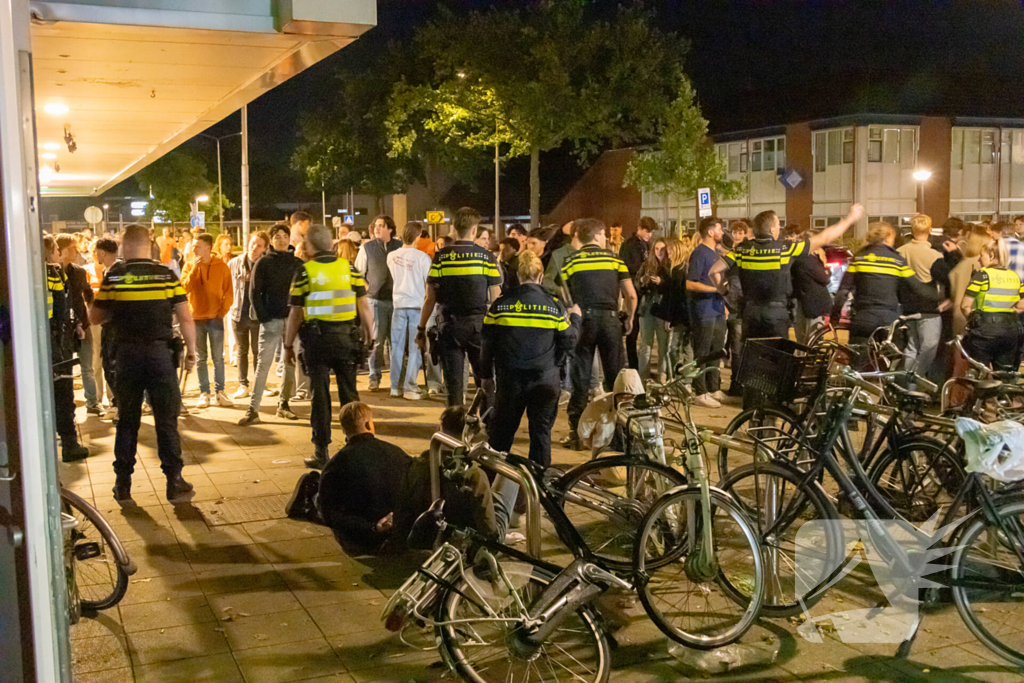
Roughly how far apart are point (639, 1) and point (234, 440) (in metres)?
30.8

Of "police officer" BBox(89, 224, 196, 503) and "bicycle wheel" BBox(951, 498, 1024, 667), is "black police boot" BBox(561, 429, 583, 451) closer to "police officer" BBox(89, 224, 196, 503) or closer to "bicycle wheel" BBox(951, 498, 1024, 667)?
"police officer" BBox(89, 224, 196, 503)

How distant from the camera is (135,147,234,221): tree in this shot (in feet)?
202

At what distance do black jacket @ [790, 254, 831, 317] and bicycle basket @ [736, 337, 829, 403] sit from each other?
4328 mm

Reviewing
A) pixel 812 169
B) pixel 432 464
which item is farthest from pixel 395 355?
pixel 812 169

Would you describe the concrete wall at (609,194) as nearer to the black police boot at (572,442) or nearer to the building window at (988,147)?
the building window at (988,147)

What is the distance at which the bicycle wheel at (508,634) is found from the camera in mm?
4102

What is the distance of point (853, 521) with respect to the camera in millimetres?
5012

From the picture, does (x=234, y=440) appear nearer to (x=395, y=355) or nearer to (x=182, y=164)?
(x=395, y=355)

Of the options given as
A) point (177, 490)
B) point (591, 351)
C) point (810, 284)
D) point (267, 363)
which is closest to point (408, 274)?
point (267, 363)

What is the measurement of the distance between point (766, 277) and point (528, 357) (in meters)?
4.00

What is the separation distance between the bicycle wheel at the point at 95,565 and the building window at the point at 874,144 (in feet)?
133

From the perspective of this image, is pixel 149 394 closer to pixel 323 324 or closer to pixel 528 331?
pixel 323 324

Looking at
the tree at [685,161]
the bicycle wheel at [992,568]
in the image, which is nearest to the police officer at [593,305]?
the bicycle wheel at [992,568]

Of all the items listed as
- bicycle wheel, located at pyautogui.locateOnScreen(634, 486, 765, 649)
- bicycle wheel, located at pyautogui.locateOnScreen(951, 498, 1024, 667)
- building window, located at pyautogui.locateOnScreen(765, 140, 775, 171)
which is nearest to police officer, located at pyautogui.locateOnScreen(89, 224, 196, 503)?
bicycle wheel, located at pyautogui.locateOnScreen(634, 486, 765, 649)
